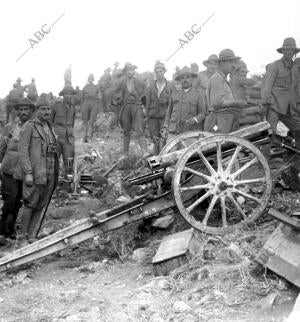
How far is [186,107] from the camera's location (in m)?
8.11

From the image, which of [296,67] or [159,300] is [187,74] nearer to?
[296,67]

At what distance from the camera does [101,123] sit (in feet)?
59.1

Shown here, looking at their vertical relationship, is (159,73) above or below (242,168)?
above

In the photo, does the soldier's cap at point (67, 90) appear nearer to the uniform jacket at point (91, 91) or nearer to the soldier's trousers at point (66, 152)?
the soldier's trousers at point (66, 152)

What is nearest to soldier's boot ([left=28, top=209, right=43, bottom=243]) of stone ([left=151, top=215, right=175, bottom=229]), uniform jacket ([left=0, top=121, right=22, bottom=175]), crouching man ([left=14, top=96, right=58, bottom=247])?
crouching man ([left=14, top=96, right=58, bottom=247])

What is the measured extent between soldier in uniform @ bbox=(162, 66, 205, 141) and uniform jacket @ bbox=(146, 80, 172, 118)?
1.39 meters

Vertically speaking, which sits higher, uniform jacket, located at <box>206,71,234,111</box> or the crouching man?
uniform jacket, located at <box>206,71,234,111</box>

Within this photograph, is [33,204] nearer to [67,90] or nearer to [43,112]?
[43,112]

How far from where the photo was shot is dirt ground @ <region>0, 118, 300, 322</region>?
3998 mm

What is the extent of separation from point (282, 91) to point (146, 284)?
3814mm

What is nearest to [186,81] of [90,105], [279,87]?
[279,87]

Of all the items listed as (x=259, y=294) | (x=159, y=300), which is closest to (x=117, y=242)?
(x=159, y=300)

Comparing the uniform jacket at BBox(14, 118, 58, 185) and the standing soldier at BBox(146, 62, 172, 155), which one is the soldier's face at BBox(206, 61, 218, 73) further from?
the uniform jacket at BBox(14, 118, 58, 185)

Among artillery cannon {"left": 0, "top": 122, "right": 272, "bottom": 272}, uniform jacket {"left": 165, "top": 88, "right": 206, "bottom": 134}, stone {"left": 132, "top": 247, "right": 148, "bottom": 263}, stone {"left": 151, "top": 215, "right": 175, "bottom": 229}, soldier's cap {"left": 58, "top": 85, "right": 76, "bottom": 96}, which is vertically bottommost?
stone {"left": 132, "top": 247, "right": 148, "bottom": 263}
